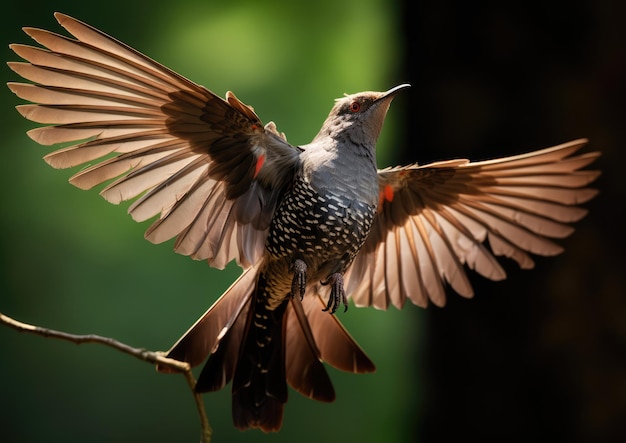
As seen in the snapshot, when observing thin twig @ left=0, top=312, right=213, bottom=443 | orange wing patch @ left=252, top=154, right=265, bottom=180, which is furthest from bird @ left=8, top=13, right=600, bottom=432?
thin twig @ left=0, top=312, right=213, bottom=443

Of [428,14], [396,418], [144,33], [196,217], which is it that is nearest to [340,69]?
[144,33]

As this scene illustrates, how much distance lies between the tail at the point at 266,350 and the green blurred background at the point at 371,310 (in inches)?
30.6

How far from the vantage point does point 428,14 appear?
2920 millimetres

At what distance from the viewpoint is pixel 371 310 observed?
429 cm

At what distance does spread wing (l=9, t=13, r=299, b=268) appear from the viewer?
1.71 meters

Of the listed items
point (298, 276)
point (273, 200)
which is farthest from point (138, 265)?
point (298, 276)

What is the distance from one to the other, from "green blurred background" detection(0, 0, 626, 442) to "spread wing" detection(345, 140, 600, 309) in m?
0.42

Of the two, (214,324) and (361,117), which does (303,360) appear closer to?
(214,324)

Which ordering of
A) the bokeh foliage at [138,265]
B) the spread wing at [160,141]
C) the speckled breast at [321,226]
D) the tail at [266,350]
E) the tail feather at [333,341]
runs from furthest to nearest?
the bokeh foliage at [138,265] → the tail feather at [333,341] → the tail at [266,350] → the speckled breast at [321,226] → the spread wing at [160,141]

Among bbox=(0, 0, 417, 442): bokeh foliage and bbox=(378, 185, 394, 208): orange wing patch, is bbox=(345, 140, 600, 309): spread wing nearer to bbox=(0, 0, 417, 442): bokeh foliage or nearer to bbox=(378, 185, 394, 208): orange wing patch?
bbox=(378, 185, 394, 208): orange wing patch

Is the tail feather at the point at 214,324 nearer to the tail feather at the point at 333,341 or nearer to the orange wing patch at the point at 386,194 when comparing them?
the tail feather at the point at 333,341

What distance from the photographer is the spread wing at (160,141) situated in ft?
5.63

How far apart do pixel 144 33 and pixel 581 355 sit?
2.69 meters

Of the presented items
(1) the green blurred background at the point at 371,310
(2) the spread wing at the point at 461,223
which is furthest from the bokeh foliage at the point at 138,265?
(2) the spread wing at the point at 461,223
